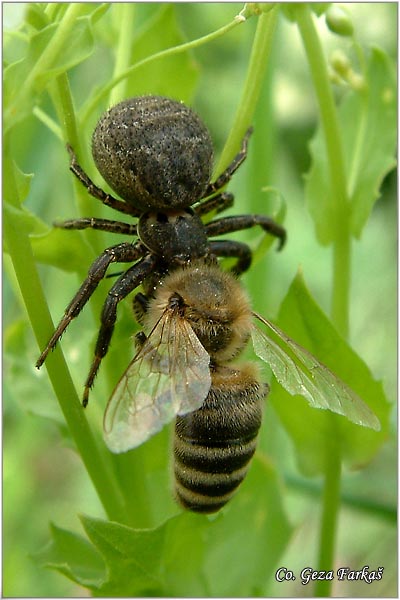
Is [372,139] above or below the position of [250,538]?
above

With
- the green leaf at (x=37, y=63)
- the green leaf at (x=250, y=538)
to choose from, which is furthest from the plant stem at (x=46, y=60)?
the green leaf at (x=250, y=538)

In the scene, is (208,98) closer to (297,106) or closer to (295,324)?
(297,106)

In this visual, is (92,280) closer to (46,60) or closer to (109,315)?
(109,315)

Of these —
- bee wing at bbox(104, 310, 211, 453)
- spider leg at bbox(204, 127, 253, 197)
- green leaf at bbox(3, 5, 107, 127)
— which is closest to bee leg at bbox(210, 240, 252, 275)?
spider leg at bbox(204, 127, 253, 197)

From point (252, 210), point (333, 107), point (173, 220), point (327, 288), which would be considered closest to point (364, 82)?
point (333, 107)

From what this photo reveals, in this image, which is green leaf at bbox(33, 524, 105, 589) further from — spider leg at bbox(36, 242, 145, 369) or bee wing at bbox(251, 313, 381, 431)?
bee wing at bbox(251, 313, 381, 431)

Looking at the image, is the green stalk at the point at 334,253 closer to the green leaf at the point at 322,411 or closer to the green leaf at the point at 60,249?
the green leaf at the point at 322,411

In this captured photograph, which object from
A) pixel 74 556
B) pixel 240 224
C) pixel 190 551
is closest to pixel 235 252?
pixel 240 224
